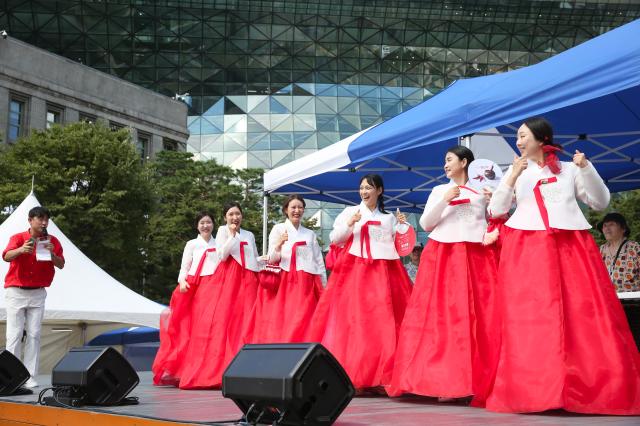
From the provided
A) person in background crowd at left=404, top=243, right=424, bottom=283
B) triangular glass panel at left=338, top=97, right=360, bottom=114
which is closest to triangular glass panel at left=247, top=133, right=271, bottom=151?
triangular glass panel at left=338, top=97, right=360, bottom=114

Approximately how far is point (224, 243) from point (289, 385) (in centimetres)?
439

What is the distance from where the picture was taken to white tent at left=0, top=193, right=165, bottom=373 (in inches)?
483

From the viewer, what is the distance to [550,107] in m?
5.87

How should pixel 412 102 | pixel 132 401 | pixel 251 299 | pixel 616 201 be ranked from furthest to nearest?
pixel 412 102 → pixel 616 201 → pixel 251 299 → pixel 132 401

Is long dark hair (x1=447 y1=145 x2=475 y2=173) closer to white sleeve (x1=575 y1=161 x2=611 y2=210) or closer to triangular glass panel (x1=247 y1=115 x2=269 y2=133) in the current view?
white sleeve (x1=575 y1=161 x2=611 y2=210)

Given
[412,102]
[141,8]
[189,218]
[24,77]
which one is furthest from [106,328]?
[412,102]

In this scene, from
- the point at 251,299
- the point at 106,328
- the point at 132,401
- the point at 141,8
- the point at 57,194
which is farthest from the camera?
the point at 141,8

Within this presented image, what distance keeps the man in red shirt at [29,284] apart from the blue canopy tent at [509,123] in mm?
3153

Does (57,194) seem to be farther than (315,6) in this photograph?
No

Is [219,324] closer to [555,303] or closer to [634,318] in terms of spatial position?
[634,318]

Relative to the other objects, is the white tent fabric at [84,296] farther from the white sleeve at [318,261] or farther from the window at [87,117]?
the window at [87,117]

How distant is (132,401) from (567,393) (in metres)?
3.00

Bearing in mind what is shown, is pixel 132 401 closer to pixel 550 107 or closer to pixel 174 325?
pixel 174 325

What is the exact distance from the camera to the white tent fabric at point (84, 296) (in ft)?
40.2
